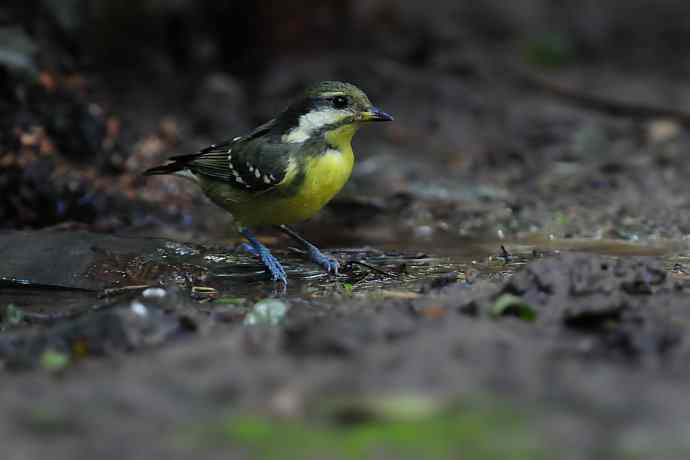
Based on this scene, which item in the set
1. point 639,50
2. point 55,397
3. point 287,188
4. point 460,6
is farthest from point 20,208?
point 639,50

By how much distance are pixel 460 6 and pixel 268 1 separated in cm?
359

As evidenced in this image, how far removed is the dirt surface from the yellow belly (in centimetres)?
34

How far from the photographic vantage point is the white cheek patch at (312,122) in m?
5.85

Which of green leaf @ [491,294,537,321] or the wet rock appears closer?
green leaf @ [491,294,537,321]

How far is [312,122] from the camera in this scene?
19.4 feet

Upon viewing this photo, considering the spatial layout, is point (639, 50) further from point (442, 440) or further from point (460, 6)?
point (442, 440)

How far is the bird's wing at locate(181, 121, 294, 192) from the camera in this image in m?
5.80

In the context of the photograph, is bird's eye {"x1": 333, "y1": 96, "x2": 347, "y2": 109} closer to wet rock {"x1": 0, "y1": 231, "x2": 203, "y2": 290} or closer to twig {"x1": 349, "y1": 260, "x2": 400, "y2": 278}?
twig {"x1": 349, "y1": 260, "x2": 400, "y2": 278}

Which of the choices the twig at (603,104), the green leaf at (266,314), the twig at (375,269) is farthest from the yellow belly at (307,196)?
the twig at (603,104)

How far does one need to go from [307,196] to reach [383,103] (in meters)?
4.93

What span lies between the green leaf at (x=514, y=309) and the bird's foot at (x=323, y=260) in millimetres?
1910

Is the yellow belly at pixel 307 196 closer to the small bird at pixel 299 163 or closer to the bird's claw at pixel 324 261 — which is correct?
the small bird at pixel 299 163

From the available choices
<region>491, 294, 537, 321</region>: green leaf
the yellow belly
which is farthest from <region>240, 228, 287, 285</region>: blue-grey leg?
<region>491, 294, 537, 321</region>: green leaf

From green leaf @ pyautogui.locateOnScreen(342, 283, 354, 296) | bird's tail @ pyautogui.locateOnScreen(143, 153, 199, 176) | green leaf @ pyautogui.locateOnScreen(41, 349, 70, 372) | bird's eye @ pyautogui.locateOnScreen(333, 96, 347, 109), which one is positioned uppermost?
bird's eye @ pyautogui.locateOnScreen(333, 96, 347, 109)
